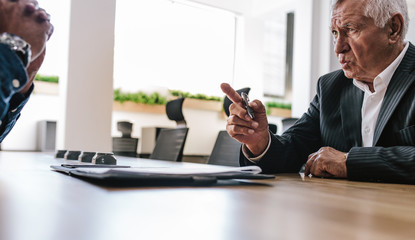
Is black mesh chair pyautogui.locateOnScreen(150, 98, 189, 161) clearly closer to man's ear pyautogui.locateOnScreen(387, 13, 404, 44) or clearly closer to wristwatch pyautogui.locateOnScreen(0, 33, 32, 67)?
man's ear pyautogui.locateOnScreen(387, 13, 404, 44)

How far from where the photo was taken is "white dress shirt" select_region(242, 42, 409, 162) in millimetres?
1254

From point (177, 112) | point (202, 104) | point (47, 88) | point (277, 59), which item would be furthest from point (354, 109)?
point (277, 59)

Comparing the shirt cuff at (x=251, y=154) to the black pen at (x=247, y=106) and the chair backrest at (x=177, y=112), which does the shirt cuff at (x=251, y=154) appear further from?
the chair backrest at (x=177, y=112)

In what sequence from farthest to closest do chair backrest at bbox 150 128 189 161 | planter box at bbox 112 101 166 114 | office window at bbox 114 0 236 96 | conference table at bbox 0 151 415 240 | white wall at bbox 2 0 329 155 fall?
office window at bbox 114 0 236 96 → planter box at bbox 112 101 166 114 → white wall at bbox 2 0 329 155 → chair backrest at bbox 150 128 189 161 → conference table at bbox 0 151 415 240

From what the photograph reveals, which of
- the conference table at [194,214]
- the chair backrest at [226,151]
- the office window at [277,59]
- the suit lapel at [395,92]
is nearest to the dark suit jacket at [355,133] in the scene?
the suit lapel at [395,92]

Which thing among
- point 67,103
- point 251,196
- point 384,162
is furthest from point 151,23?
point 251,196

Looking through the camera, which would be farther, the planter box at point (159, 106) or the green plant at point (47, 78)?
the planter box at point (159, 106)

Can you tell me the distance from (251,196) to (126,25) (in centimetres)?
466

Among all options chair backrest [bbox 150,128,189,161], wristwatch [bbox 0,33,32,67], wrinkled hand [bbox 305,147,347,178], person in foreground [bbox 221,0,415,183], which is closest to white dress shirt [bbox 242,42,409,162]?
person in foreground [bbox 221,0,415,183]

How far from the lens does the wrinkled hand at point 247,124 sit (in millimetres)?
1103

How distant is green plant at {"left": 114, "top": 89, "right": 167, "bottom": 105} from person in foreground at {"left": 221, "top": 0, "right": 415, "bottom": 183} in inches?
137

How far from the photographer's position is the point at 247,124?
1135 millimetres

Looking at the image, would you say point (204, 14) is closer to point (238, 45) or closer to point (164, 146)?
point (238, 45)

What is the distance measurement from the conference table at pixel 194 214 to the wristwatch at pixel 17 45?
198mm
